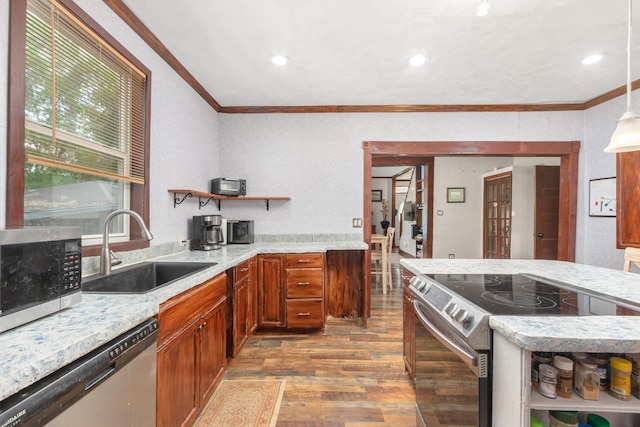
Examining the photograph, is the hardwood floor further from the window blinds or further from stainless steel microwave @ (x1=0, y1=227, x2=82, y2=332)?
the window blinds

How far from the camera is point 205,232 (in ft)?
8.96

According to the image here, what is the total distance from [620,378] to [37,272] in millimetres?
1843

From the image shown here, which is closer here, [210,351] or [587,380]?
[587,380]

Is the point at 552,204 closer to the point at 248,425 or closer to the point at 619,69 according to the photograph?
the point at 619,69

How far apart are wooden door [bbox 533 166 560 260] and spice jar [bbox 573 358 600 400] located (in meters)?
5.03

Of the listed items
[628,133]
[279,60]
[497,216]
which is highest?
[279,60]

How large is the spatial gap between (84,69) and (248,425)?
2.26 metres

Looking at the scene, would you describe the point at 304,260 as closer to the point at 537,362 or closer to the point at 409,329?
the point at 409,329

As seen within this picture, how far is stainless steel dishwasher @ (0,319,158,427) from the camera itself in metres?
0.67

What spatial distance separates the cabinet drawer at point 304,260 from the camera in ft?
9.45

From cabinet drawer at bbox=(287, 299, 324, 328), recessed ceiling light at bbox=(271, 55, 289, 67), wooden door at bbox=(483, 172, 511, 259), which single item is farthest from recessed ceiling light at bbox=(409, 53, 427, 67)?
wooden door at bbox=(483, 172, 511, 259)

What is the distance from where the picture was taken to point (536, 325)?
904mm

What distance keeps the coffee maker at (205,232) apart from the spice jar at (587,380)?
102 inches

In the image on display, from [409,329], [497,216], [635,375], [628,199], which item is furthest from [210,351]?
[497,216]
